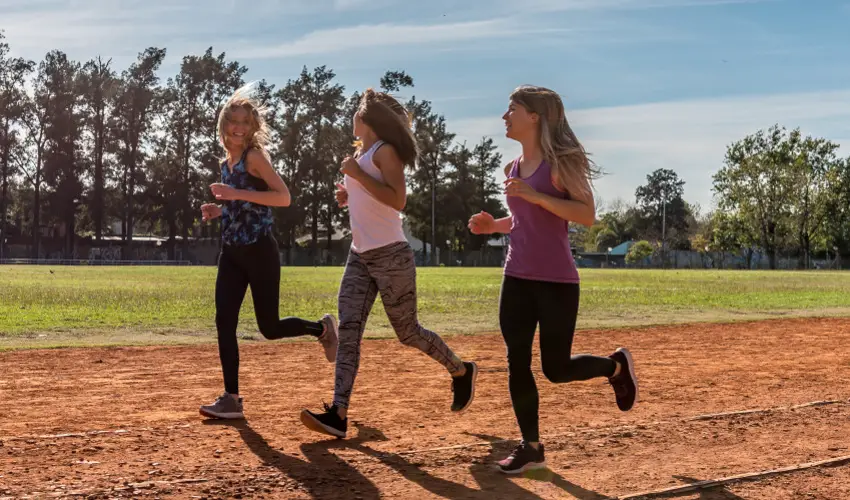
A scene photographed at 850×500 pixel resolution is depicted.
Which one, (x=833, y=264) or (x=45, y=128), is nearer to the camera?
(x=45, y=128)

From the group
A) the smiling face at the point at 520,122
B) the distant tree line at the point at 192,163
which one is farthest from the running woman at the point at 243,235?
the distant tree line at the point at 192,163

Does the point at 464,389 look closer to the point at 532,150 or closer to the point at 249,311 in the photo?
the point at 532,150

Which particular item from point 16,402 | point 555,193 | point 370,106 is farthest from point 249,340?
point 555,193

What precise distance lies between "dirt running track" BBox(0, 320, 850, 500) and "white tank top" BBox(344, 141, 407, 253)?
46.7 inches

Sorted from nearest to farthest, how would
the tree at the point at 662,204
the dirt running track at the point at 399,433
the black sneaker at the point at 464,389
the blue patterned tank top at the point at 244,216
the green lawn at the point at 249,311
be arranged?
the dirt running track at the point at 399,433 → the black sneaker at the point at 464,389 → the blue patterned tank top at the point at 244,216 → the green lawn at the point at 249,311 → the tree at the point at 662,204

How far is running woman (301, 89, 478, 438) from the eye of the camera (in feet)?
18.1

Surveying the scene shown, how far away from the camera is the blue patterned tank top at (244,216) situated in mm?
6273

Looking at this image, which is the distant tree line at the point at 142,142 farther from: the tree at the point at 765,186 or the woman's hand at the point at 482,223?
the woman's hand at the point at 482,223

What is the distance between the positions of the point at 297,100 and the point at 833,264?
2136 inches

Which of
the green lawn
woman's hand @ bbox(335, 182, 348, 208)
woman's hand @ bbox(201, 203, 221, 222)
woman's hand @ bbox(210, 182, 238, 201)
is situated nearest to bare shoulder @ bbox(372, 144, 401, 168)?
woman's hand @ bbox(335, 182, 348, 208)

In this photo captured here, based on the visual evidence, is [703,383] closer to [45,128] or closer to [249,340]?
[249,340]

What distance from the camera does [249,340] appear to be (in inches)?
509

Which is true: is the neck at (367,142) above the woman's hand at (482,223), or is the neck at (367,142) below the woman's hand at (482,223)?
above

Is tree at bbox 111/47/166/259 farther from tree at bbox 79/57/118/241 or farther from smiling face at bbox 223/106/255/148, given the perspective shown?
smiling face at bbox 223/106/255/148
